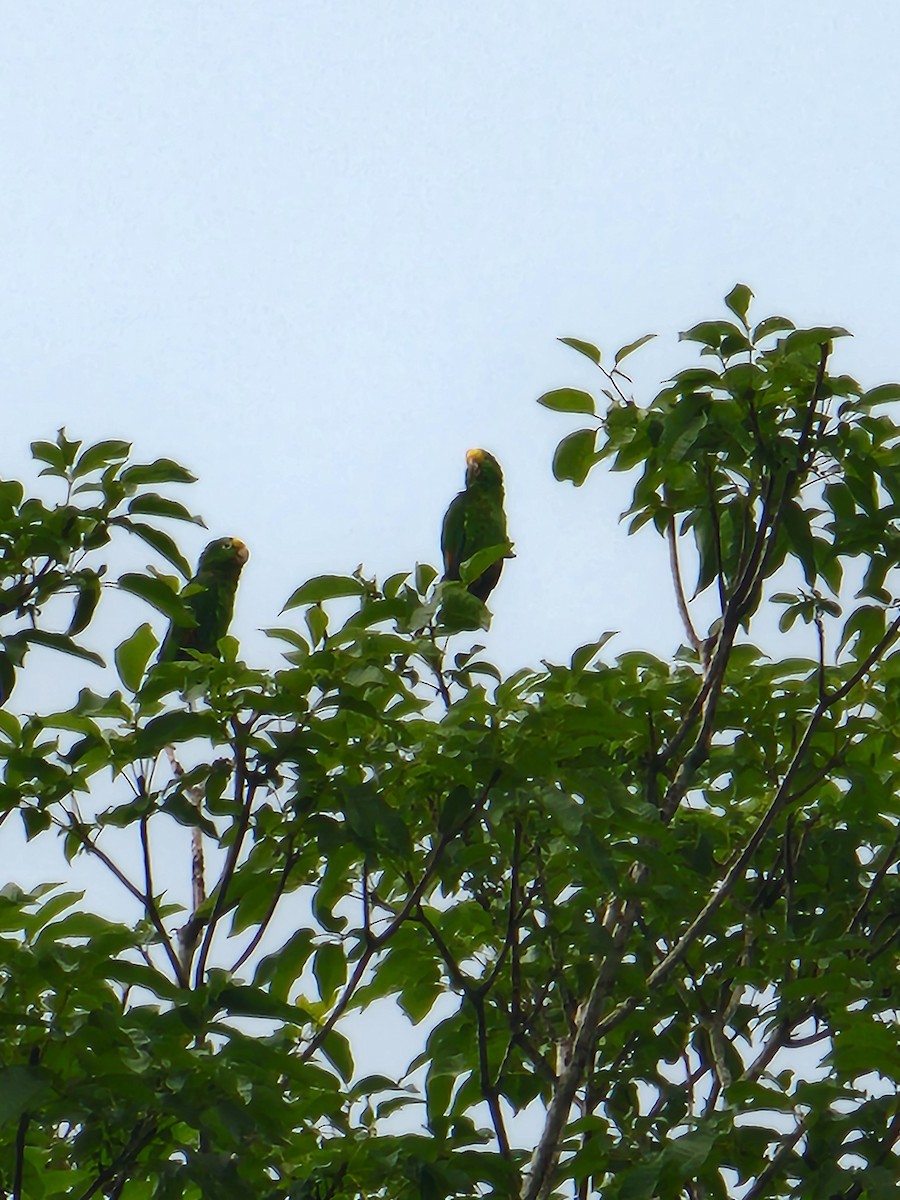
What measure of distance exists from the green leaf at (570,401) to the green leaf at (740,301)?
340 millimetres

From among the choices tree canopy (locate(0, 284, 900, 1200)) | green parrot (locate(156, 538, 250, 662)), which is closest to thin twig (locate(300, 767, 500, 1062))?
tree canopy (locate(0, 284, 900, 1200))

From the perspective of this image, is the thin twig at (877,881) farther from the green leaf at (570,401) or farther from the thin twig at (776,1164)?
the green leaf at (570,401)

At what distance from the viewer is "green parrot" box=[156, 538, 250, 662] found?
510 cm

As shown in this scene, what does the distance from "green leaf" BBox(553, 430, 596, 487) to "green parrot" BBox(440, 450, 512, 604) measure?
241 cm

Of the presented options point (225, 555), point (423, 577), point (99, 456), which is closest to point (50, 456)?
point (99, 456)

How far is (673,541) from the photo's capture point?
3303 millimetres

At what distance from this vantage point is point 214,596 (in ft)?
17.0

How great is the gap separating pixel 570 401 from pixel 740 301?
1.26 ft

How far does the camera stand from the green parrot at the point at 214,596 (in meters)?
5.10

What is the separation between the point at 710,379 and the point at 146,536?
102 centimetres

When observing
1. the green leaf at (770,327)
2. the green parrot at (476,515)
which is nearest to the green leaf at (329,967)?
the green leaf at (770,327)

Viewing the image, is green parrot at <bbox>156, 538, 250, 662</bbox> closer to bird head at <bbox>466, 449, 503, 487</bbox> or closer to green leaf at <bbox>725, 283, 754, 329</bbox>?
bird head at <bbox>466, 449, 503, 487</bbox>

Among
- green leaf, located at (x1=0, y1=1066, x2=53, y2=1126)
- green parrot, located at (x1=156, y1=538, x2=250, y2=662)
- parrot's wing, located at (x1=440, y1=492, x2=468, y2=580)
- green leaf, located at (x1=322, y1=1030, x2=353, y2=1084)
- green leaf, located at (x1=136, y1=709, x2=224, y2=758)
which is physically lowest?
green leaf, located at (x1=0, y1=1066, x2=53, y2=1126)

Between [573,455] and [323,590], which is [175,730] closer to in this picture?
[323,590]
